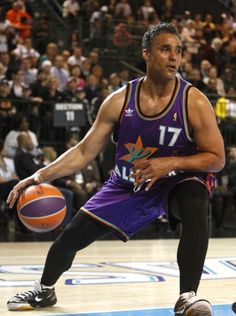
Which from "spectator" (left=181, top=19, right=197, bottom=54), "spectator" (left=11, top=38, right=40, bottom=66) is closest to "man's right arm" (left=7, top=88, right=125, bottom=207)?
"spectator" (left=11, top=38, right=40, bottom=66)

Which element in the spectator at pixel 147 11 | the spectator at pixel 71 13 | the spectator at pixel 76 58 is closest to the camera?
the spectator at pixel 76 58

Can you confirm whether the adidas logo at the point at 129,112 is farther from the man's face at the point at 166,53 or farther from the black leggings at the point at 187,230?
the black leggings at the point at 187,230

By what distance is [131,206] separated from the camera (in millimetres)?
4723

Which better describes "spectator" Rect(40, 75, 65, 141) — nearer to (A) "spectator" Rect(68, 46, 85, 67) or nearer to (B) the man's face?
(A) "spectator" Rect(68, 46, 85, 67)

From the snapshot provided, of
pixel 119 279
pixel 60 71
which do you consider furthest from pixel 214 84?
pixel 119 279

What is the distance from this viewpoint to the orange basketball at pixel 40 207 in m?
5.12

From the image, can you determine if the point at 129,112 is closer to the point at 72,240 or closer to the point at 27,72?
the point at 72,240

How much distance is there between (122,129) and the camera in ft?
15.5

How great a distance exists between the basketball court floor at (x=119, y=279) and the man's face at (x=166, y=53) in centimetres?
153

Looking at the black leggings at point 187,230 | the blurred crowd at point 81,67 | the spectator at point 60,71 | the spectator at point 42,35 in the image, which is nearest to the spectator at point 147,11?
the blurred crowd at point 81,67

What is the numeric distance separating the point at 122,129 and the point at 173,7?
15311 millimetres

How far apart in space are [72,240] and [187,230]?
81 cm

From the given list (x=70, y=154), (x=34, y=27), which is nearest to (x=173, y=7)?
(x=34, y=27)

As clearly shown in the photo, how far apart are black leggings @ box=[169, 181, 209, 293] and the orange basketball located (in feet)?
3.55
